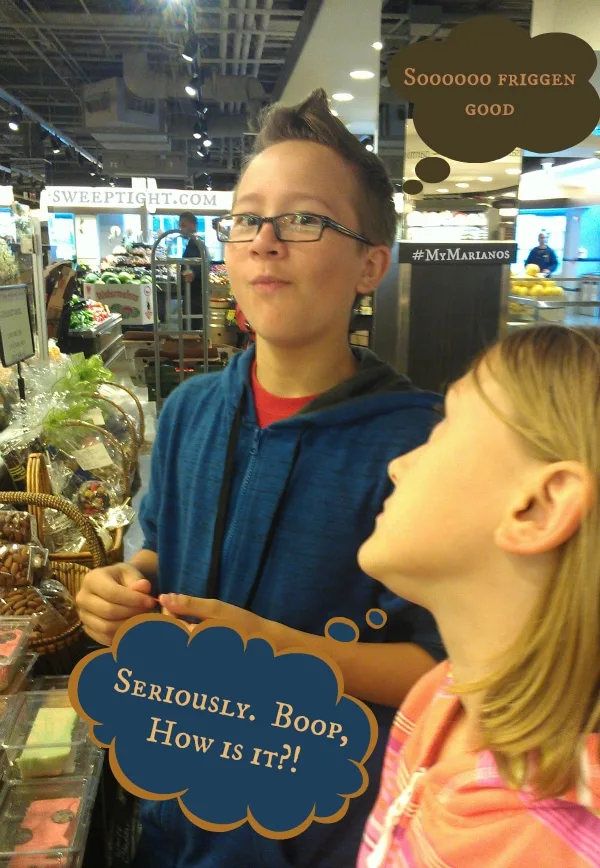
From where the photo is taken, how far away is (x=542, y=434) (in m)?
0.48

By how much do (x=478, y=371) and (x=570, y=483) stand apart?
0.13 metres

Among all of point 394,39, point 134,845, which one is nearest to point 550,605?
point 394,39

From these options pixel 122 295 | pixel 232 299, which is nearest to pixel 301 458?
pixel 232 299

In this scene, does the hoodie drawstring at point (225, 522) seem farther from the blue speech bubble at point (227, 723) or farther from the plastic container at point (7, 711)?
the plastic container at point (7, 711)

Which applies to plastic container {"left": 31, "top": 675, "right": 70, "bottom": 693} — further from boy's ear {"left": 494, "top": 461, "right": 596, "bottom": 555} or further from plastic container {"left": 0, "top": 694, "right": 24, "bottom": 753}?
boy's ear {"left": 494, "top": 461, "right": 596, "bottom": 555}

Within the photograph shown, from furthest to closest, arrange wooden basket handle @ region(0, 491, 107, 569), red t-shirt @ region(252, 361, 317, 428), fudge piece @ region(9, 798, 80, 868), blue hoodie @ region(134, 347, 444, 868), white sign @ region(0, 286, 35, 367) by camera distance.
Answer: white sign @ region(0, 286, 35, 367) < wooden basket handle @ region(0, 491, 107, 569) < fudge piece @ region(9, 798, 80, 868) < red t-shirt @ region(252, 361, 317, 428) < blue hoodie @ region(134, 347, 444, 868)

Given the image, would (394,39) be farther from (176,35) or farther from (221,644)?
(176,35)

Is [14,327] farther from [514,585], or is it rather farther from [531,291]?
[514,585]

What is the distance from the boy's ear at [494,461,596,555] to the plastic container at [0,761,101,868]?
88 centimetres

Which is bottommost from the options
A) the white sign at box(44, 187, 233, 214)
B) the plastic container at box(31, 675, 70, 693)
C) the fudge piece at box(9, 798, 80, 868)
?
the fudge piece at box(9, 798, 80, 868)

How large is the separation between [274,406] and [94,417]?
5.80ft

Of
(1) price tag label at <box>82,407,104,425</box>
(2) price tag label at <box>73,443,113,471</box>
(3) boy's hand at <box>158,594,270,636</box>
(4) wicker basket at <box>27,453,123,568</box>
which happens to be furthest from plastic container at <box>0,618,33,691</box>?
(1) price tag label at <box>82,407,104,425</box>

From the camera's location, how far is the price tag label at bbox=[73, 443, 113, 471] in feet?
7.29

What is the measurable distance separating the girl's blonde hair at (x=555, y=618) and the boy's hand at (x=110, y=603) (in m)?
0.37
